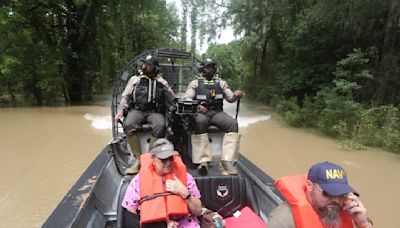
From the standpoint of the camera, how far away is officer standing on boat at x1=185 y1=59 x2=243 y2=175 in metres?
3.98

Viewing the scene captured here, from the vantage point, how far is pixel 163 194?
234 cm

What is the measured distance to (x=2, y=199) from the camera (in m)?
5.29

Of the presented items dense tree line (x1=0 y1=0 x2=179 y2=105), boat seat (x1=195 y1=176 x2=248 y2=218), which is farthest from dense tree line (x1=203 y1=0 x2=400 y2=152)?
dense tree line (x1=0 y1=0 x2=179 y2=105)

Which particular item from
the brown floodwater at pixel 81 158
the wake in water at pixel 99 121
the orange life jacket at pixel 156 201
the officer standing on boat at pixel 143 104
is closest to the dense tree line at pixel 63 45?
the brown floodwater at pixel 81 158

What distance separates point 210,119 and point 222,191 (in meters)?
1.16

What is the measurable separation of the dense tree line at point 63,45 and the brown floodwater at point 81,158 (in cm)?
263

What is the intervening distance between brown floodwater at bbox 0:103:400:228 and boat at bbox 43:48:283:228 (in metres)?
1.58

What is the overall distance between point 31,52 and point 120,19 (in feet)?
13.3

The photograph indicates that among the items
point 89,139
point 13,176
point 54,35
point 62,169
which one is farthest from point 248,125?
point 54,35

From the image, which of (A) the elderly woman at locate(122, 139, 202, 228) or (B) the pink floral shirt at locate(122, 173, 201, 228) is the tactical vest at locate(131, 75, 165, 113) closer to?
(A) the elderly woman at locate(122, 139, 202, 228)

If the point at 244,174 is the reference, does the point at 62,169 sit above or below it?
below

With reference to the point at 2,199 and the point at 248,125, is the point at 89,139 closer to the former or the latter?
the point at 2,199

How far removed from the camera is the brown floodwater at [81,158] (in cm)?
517

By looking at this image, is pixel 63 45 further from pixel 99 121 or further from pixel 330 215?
pixel 330 215
